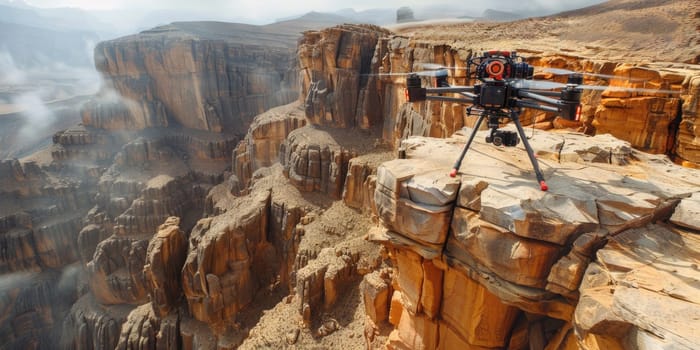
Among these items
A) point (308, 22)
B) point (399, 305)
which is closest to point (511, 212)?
point (399, 305)

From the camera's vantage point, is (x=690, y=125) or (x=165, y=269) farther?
(x=165, y=269)

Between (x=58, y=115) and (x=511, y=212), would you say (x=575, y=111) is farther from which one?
(x=58, y=115)

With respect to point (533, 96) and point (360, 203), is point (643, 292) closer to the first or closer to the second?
point (533, 96)

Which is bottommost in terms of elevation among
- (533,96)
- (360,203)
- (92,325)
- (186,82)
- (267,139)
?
(92,325)

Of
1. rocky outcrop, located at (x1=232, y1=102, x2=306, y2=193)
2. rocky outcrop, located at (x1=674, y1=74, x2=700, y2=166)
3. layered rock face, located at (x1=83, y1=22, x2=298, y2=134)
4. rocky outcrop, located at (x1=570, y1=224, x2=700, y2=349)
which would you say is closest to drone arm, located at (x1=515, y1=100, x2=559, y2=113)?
rocky outcrop, located at (x1=570, y1=224, x2=700, y2=349)

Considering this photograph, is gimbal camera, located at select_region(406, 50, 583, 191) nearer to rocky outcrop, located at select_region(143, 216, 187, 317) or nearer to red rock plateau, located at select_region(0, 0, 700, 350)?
red rock plateau, located at select_region(0, 0, 700, 350)

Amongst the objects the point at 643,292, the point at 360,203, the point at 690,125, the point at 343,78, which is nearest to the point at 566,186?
the point at 643,292

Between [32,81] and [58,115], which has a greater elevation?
[32,81]
